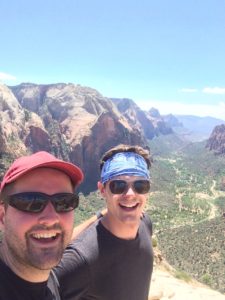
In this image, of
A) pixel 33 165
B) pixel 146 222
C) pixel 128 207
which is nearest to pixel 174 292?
pixel 146 222

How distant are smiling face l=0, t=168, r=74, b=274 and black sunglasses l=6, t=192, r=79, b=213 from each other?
40mm

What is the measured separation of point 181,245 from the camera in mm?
75500

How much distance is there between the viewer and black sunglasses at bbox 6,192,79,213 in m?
3.66

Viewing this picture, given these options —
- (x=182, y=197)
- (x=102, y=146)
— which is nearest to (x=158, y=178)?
Result: (x=182, y=197)

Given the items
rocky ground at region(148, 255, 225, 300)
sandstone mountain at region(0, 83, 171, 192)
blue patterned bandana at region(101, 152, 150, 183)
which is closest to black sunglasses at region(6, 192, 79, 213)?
blue patterned bandana at region(101, 152, 150, 183)

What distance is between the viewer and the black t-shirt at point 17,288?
352 cm

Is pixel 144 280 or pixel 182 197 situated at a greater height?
pixel 144 280

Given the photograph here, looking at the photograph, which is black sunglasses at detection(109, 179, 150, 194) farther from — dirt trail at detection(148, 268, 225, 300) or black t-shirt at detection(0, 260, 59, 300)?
dirt trail at detection(148, 268, 225, 300)

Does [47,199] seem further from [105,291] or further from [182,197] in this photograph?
[182,197]

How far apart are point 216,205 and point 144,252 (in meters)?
145

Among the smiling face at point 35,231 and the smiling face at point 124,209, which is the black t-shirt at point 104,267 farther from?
the smiling face at point 35,231

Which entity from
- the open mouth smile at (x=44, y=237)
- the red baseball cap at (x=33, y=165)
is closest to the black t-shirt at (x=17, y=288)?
the open mouth smile at (x=44, y=237)

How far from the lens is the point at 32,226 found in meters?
3.68

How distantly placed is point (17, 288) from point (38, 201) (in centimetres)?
75
